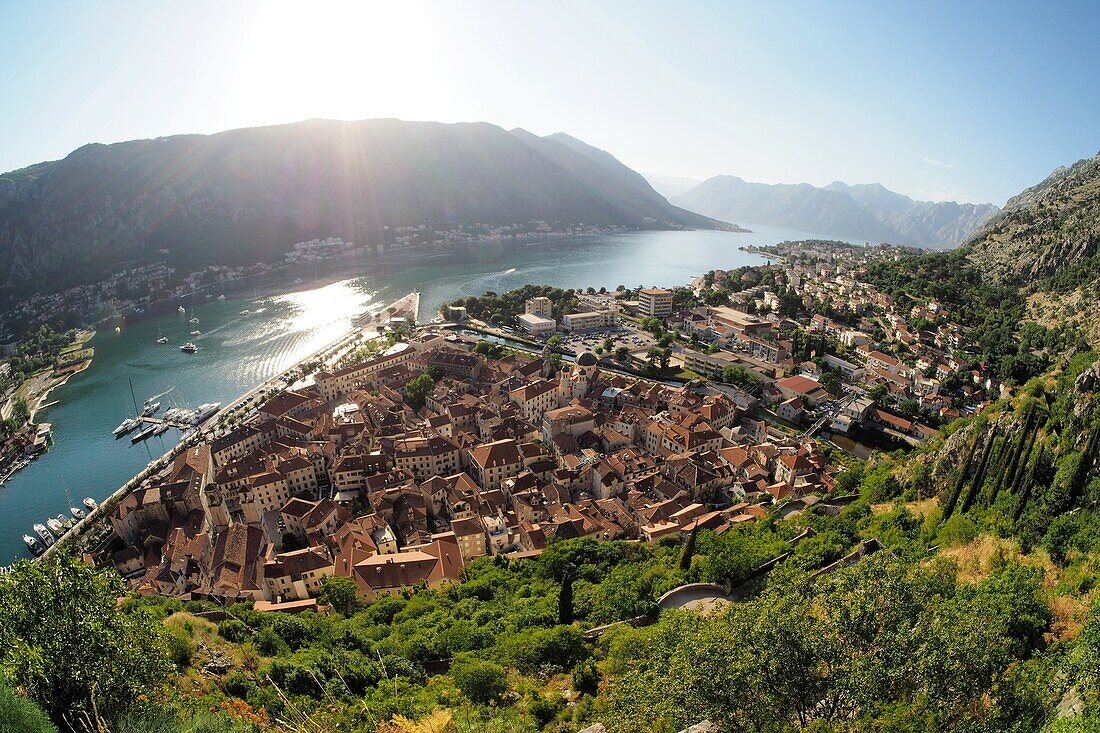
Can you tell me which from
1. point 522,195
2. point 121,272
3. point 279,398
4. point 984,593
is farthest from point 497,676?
point 522,195

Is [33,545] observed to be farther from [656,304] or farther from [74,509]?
[656,304]

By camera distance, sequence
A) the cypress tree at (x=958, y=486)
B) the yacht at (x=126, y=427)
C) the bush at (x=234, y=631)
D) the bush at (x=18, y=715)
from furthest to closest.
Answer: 1. the yacht at (x=126, y=427)
2. the cypress tree at (x=958, y=486)
3. the bush at (x=234, y=631)
4. the bush at (x=18, y=715)

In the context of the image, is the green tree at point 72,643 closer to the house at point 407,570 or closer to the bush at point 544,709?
the bush at point 544,709

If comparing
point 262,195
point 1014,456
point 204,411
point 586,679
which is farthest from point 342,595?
point 262,195

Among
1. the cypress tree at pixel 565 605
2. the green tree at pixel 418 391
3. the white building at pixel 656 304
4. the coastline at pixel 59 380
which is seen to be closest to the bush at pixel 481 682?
the cypress tree at pixel 565 605

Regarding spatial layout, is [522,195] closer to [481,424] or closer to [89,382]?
[89,382]

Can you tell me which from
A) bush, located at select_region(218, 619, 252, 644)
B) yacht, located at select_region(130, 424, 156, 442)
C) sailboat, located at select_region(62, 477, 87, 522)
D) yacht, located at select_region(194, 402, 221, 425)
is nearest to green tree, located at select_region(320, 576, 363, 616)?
bush, located at select_region(218, 619, 252, 644)

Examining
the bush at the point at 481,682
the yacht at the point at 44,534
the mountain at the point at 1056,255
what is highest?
the mountain at the point at 1056,255
